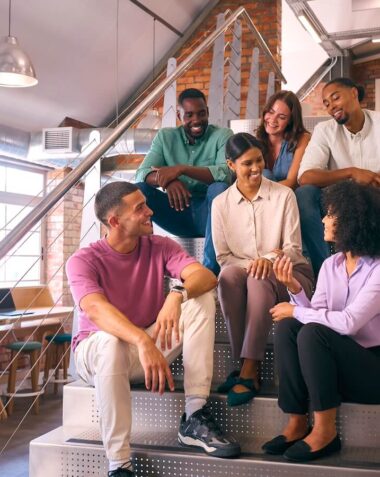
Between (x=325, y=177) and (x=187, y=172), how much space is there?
607 millimetres

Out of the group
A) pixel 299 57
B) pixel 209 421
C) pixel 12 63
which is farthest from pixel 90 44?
pixel 209 421

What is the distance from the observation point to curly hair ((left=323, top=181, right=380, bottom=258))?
2.06m

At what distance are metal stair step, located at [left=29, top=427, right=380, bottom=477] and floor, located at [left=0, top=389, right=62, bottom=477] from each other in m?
1.86

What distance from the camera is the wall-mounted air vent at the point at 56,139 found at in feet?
24.0

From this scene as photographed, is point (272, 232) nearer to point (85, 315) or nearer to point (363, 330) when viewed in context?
point (363, 330)

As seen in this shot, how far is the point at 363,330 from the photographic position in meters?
2.03

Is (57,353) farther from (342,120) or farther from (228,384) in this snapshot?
(228,384)

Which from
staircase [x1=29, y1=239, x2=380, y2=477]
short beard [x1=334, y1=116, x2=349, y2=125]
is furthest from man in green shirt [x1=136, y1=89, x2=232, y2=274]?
staircase [x1=29, y1=239, x2=380, y2=477]

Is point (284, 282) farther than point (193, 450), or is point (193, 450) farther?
point (284, 282)

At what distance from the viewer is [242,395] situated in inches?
84.0

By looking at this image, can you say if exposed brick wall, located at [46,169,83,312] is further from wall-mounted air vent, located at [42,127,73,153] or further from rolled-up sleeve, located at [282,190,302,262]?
rolled-up sleeve, located at [282,190,302,262]

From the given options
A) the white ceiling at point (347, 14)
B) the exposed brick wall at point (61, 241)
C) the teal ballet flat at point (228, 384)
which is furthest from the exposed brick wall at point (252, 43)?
the teal ballet flat at point (228, 384)

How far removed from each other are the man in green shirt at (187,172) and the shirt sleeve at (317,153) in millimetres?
354

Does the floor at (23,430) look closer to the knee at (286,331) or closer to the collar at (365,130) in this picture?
the knee at (286,331)
